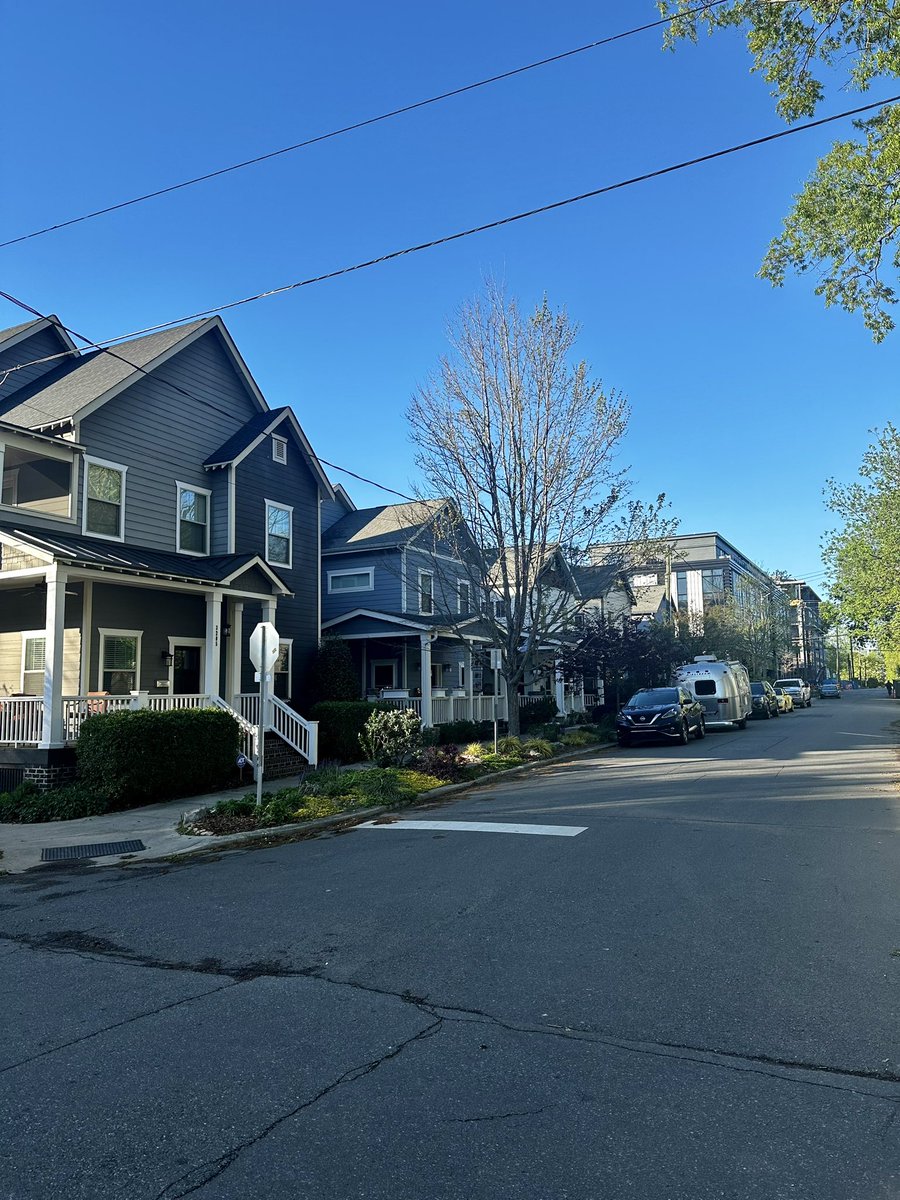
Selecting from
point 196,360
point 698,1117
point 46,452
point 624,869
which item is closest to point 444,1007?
point 698,1117

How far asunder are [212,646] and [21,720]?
3.95 meters

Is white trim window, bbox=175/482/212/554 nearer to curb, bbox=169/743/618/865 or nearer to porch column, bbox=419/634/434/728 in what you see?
porch column, bbox=419/634/434/728

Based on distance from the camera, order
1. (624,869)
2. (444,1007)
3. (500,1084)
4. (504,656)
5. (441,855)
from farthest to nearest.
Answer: (504,656)
(441,855)
(624,869)
(444,1007)
(500,1084)

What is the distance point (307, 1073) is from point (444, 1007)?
3.46 feet

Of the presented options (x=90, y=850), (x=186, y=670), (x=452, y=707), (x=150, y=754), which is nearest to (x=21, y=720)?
(x=150, y=754)

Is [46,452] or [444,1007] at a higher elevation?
[46,452]

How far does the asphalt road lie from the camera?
10.6ft

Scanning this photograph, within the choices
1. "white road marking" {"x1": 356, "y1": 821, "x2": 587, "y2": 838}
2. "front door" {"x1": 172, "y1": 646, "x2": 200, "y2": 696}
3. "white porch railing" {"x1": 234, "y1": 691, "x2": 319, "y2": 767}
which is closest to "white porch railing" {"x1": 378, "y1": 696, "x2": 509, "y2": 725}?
"white porch railing" {"x1": 234, "y1": 691, "x2": 319, "y2": 767}

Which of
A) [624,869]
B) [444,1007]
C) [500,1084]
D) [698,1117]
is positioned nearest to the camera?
[698,1117]

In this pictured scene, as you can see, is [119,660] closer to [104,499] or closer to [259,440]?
[104,499]

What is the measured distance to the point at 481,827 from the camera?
430 inches

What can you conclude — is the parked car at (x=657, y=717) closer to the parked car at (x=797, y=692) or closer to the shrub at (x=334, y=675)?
the shrub at (x=334, y=675)

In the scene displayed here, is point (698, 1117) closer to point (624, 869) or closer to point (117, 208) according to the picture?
point (624, 869)

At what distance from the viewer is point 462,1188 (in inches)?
121
